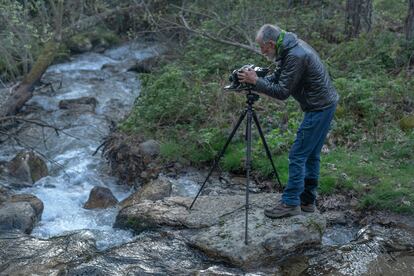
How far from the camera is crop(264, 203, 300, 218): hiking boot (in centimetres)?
629

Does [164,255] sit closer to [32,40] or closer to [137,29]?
[32,40]

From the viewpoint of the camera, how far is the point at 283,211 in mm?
6293

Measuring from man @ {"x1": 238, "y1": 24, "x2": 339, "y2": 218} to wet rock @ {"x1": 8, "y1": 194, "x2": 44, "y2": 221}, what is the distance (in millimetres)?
3467

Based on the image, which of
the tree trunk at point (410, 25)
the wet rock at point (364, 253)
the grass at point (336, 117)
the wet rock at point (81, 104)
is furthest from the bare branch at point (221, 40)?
the wet rock at point (364, 253)

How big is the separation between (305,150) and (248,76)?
1042 millimetres

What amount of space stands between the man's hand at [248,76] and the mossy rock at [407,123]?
4281 mm

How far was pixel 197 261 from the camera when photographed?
20.0 ft

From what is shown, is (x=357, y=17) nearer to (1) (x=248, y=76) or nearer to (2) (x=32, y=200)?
→ (1) (x=248, y=76)

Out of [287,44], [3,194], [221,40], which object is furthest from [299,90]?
[221,40]

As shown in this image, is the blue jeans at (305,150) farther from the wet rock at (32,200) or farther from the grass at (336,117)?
the wet rock at (32,200)

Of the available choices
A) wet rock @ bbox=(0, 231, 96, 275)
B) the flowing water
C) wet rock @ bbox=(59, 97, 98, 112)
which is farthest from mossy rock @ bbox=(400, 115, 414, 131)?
wet rock @ bbox=(59, 97, 98, 112)

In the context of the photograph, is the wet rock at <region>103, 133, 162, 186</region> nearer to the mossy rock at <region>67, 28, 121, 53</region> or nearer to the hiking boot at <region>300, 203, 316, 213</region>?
the hiking boot at <region>300, 203, 316, 213</region>

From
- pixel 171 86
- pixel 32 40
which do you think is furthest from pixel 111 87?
pixel 171 86

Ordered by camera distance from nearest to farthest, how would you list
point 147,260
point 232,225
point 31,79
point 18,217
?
point 147,260 < point 232,225 < point 18,217 < point 31,79
